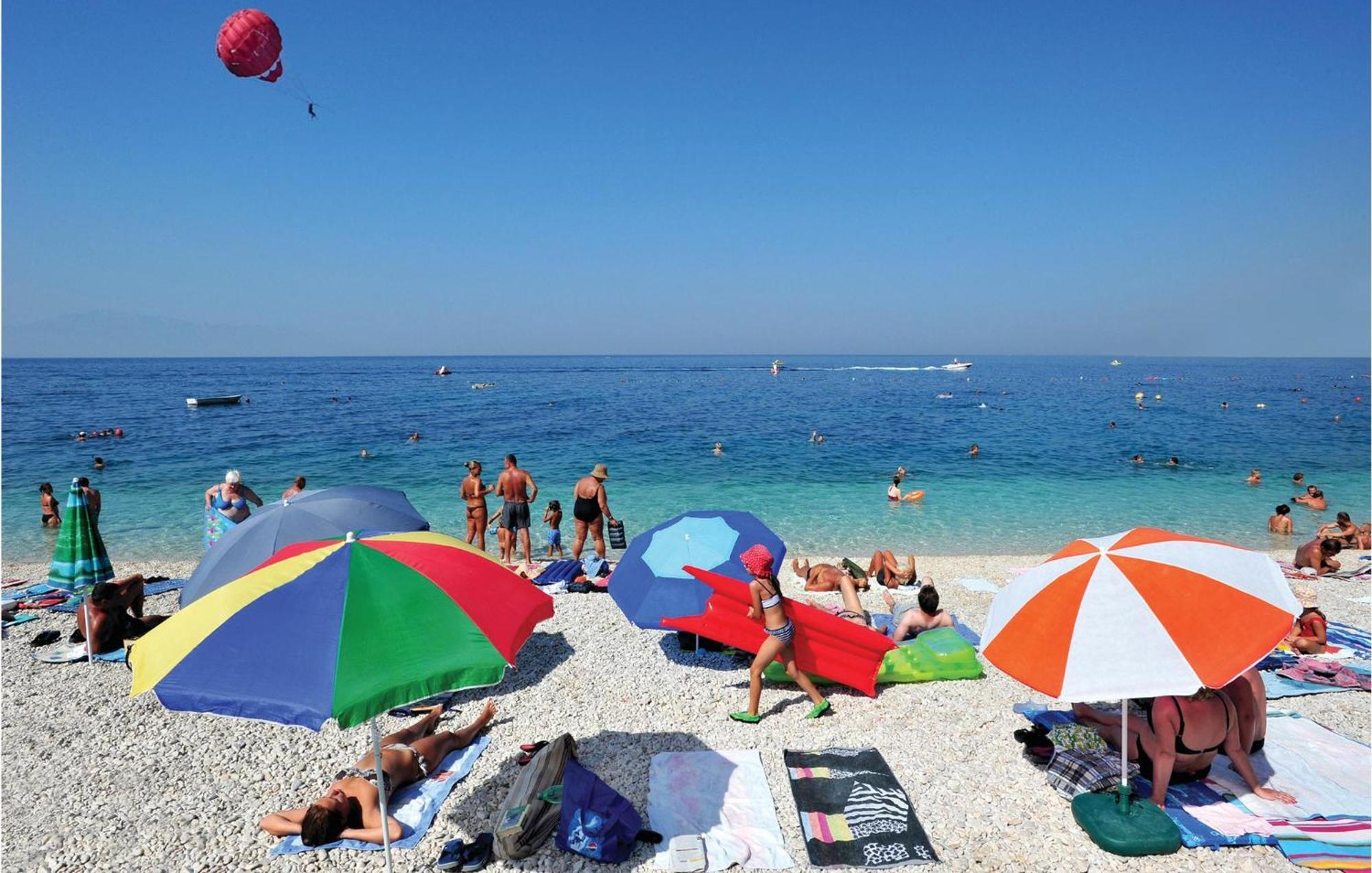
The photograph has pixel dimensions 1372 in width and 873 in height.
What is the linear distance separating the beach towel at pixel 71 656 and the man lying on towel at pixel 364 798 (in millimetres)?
4442

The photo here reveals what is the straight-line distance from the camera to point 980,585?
11117 millimetres

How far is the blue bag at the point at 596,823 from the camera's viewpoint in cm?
458

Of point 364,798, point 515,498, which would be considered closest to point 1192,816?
point 364,798

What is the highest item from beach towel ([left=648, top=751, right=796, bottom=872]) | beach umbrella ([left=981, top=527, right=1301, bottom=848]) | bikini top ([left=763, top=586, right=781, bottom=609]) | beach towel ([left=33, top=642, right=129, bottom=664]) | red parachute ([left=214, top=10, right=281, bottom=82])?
red parachute ([left=214, top=10, right=281, bottom=82])

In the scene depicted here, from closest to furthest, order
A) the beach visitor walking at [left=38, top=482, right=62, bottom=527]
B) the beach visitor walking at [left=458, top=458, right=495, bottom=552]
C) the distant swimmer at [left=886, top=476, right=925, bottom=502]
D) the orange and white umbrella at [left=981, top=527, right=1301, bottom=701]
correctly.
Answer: the orange and white umbrella at [left=981, top=527, right=1301, bottom=701] < the beach visitor walking at [left=458, top=458, right=495, bottom=552] < the beach visitor walking at [left=38, top=482, right=62, bottom=527] < the distant swimmer at [left=886, top=476, right=925, bottom=502]

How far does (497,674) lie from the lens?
3.58 m

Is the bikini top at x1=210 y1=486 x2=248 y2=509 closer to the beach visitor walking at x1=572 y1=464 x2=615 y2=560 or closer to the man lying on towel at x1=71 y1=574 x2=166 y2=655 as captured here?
the man lying on towel at x1=71 y1=574 x2=166 y2=655

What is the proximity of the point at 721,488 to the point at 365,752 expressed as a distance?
16.4 meters

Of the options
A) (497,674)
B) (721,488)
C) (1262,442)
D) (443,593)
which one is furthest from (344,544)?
(1262,442)

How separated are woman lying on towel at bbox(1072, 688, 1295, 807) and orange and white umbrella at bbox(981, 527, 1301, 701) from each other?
1142 mm

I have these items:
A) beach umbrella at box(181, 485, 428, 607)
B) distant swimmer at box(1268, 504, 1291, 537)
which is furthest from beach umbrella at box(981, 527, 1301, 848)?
distant swimmer at box(1268, 504, 1291, 537)

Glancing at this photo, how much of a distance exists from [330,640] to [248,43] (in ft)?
32.2

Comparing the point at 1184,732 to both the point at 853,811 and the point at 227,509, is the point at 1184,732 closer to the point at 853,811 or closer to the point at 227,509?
the point at 853,811

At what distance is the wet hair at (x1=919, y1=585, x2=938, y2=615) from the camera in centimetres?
791
